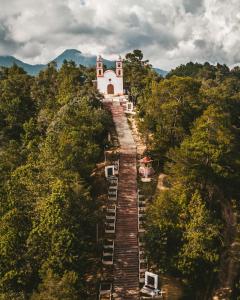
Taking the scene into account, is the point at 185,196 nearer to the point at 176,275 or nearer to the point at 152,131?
the point at 176,275

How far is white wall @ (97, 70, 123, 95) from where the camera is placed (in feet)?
229

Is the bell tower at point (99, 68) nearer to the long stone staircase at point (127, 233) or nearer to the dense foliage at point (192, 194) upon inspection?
the long stone staircase at point (127, 233)

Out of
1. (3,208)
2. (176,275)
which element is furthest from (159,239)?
(3,208)

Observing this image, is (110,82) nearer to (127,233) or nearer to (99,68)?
(99,68)

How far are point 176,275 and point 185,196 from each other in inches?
202

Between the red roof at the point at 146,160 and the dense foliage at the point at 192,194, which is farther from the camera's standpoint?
the red roof at the point at 146,160

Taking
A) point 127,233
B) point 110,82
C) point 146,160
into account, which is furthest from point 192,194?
point 110,82

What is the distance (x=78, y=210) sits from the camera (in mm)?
24641

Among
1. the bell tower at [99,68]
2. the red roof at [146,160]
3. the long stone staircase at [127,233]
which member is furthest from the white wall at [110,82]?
the red roof at [146,160]

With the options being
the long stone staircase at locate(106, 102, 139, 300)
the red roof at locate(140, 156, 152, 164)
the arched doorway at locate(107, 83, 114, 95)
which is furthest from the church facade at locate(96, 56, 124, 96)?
the red roof at locate(140, 156, 152, 164)

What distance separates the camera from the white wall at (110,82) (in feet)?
229

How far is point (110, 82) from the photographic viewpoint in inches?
2761

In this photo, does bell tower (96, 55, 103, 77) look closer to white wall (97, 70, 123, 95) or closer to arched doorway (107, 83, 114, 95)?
white wall (97, 70, 123, 95)

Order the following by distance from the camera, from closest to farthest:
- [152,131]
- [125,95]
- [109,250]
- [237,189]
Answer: [109,250] < [237,189] < [152,131] < [125,95]
